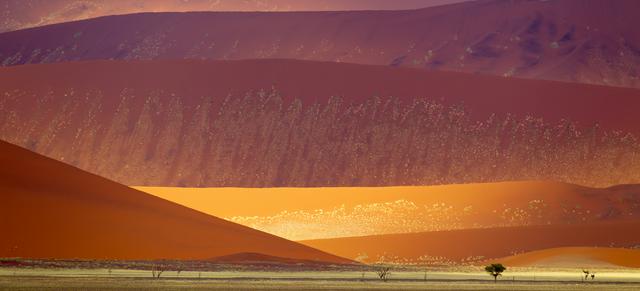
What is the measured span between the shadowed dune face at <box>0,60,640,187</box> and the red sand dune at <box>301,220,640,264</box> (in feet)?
80.3

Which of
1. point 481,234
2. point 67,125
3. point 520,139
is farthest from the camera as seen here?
point 67,125

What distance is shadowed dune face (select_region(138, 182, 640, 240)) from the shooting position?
7556 cm

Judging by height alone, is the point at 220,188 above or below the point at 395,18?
below

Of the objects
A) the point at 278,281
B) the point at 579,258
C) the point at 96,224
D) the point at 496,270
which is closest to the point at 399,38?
the point at 579,258

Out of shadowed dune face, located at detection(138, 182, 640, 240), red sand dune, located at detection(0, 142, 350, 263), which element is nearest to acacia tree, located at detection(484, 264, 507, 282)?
red sand dune, located at detection(0, 142, 350, 263)

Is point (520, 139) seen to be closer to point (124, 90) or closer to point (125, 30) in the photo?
point (124, 90)

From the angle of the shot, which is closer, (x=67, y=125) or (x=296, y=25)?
(x=67, y=125)

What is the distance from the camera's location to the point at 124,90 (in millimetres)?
113125

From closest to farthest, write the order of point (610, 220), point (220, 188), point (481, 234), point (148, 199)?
point (148, 199)
point (481, 234)
point (610, 220)
point (220, 188)

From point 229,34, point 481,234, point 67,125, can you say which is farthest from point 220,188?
point 229,34

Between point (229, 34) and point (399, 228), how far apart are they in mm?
100823

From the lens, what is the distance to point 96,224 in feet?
175

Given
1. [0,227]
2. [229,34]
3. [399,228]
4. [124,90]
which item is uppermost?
[229,34]

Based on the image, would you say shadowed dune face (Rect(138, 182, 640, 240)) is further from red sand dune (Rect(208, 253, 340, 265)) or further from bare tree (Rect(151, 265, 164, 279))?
bare tree (Rect(151, 265, 164, 279))
